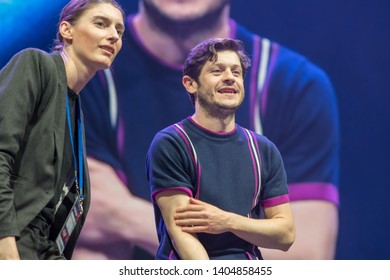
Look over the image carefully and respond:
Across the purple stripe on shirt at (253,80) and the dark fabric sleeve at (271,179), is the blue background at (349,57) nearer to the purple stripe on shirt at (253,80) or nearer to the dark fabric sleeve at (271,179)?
the purple stripe on shirt at (253,80)

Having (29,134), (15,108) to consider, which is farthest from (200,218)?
(15,108)

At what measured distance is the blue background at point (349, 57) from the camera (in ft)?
11.1

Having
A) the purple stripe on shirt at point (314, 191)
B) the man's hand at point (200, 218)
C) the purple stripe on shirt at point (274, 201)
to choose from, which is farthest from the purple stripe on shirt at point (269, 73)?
the man's hand at point (200, 218)

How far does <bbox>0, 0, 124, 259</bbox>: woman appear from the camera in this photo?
2201 mm

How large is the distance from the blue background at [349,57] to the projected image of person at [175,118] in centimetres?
7

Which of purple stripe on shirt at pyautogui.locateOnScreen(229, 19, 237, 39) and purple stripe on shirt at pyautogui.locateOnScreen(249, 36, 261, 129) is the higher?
purple stripe on shirt at pyautogui.locateOnScreen(229, 19, 237, 39)

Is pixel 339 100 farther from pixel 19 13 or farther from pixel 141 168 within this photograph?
pixel 19 13

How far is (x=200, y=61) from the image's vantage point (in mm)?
2846

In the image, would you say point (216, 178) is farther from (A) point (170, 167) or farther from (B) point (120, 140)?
(B) point (120, 140)

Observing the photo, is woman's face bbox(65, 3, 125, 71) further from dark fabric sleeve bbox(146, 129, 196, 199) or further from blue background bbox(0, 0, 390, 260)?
blue background bbox(0, 0, 390, 260)

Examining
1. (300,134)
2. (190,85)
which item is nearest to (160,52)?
(190,85)

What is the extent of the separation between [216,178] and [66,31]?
0.85 metres

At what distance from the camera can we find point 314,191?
3.32m

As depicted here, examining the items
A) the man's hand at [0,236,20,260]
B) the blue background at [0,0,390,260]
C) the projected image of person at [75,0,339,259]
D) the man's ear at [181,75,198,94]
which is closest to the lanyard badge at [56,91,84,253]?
the man's hand at [0,236,20,260]
